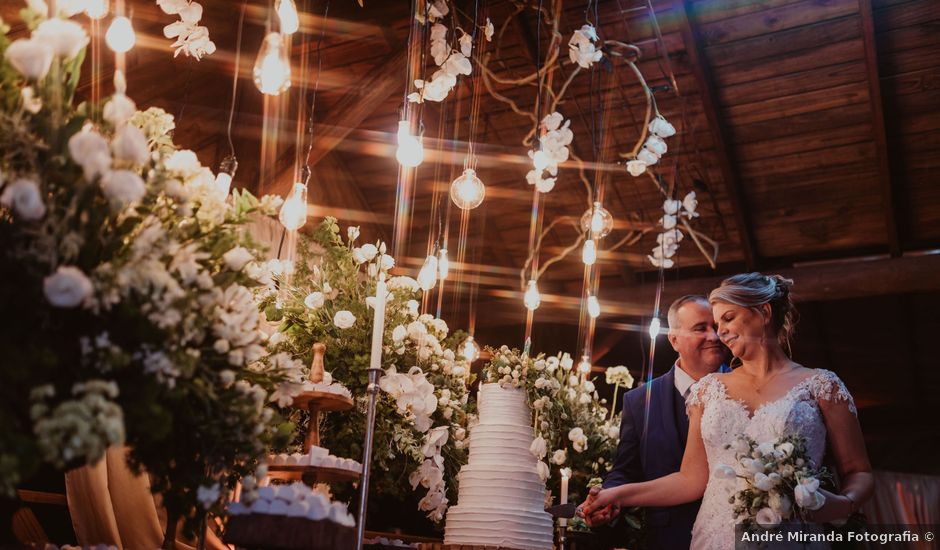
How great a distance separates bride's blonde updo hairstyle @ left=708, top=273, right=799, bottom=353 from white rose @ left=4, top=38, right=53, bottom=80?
2408 mm

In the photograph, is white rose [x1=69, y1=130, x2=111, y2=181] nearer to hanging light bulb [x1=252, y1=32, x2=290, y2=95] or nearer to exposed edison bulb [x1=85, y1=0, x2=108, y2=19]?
hanging light bulb [x1=252, y1=32, x2=290, y2=95]

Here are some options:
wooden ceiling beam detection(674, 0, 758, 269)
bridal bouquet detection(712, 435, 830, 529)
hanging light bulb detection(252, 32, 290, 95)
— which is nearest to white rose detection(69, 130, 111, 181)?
hanging light bulb detection(252, 32, 290, 95)

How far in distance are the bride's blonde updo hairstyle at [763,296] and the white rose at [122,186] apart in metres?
2.26

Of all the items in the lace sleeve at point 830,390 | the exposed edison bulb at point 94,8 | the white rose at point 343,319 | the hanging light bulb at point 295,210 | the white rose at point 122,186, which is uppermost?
the exposed edison bulb at point 94,8

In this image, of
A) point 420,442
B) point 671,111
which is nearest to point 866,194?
point 671,111

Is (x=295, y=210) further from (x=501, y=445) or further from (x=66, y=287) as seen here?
(x=66, y=287)

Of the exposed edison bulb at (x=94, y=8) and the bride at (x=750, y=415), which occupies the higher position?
the exposed edison bulb at (x=94, y=8)

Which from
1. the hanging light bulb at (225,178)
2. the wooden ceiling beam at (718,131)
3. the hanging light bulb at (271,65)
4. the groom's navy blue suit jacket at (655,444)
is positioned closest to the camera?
the hanging light bulb at (225,178)

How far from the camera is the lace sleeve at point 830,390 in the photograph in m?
3.04

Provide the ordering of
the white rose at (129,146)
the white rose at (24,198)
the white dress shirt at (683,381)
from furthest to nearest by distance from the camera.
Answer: the white dress shirt at (683,381) < the white rose at (129,146) < the white rose at (24,198)

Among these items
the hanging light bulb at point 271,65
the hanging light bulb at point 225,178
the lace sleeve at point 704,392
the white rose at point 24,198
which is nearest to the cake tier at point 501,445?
the lace sleeve at point 704,392

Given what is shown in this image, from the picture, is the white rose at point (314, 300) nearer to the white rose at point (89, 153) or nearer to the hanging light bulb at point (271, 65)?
the hanging light bulb at point (271, 65)

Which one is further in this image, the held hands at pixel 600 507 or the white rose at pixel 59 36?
the held hands at pixel 600 507

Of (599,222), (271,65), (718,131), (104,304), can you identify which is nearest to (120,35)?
(271,65)
